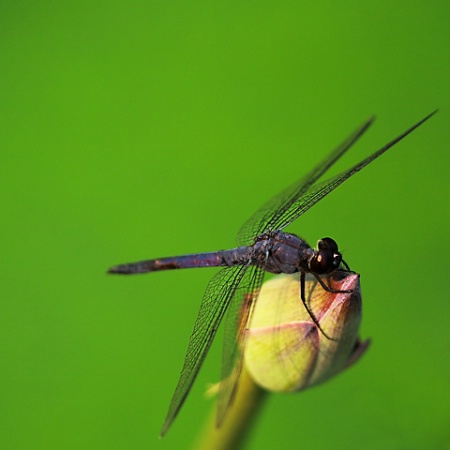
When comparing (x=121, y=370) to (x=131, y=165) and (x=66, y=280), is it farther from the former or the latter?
(x=131, y=165)

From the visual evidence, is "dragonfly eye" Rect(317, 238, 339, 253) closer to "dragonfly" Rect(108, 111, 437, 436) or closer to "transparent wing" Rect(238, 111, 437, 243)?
"dragonfly" Rect(108, 111, 437, 436)

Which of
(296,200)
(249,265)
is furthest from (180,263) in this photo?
(296,200)

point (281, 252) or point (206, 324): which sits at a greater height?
point (281, 252)

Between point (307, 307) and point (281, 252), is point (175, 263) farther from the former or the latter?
point (307, 307)

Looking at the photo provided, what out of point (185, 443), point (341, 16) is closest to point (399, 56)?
point (341, 16)

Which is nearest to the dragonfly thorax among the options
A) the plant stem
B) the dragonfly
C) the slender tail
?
the dragonfly

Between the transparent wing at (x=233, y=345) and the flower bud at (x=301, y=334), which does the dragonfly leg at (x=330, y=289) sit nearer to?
the flower bud at (x=301, y=334)

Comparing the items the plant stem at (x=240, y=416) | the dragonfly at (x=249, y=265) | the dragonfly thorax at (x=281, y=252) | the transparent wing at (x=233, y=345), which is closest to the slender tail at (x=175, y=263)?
the dragonfly at (x=249, y=265)
